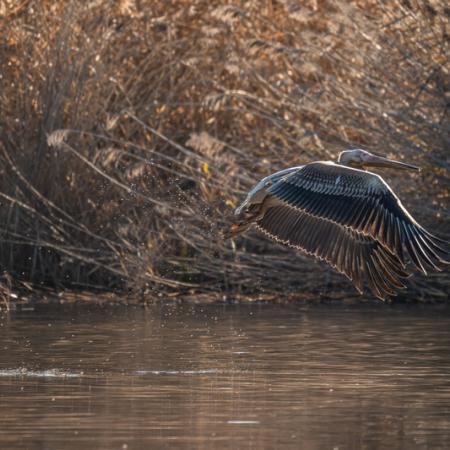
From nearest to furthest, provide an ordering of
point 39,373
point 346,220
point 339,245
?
point 39,373 < point 346,220 < point 339,245

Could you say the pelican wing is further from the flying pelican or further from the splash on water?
the splash on water

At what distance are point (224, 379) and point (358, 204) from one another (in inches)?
52.5

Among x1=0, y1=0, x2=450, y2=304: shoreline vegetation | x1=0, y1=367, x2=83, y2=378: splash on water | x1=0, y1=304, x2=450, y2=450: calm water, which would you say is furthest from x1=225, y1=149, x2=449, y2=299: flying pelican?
x1=0, y1=0, x2=450, y2=304: shoreline vegetation

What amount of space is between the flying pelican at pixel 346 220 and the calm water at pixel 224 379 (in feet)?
2.01

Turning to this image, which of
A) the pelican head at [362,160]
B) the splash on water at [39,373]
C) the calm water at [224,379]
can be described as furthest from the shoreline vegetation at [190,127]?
the splash on water at [39,373]

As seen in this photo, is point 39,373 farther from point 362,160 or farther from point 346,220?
point 362,160

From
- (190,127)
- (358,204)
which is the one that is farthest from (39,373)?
(190,127)

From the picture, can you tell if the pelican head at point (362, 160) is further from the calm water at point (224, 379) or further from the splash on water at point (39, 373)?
the splash on water at point (39, 373)

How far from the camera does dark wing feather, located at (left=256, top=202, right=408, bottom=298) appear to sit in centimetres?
872

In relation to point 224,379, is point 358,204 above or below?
above

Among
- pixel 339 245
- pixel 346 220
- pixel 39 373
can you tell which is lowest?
pixel 39 373

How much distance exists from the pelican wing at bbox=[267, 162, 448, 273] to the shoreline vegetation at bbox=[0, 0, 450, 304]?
361 centimetres

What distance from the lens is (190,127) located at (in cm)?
1463

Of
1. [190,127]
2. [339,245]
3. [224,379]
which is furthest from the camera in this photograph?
[190,127]
